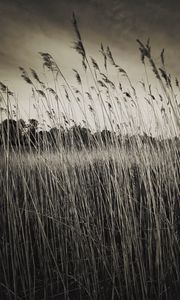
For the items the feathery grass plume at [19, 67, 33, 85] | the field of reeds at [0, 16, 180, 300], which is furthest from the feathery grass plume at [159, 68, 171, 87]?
the feathery grass plume at [19, 67, 33, 85]

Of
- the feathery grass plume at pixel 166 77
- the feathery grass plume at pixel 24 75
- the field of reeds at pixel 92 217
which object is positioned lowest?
the field of reeds at pixel 92 217

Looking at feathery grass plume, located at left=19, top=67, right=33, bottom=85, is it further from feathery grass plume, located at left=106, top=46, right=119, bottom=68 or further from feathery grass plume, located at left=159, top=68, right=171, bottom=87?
feathery grass plume, located at left=159, top=68, right=171, bottom=87

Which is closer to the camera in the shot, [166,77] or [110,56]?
[166,77]

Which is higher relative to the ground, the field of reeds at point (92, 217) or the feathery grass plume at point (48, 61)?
the feathery grass plume at point (48, 61)

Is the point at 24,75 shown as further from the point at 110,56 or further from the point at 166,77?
the point at 166,77

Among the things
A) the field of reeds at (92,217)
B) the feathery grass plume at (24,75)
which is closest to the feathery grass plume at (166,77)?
the field of reeds at (92,217)

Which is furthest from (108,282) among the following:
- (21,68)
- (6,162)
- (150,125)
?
(21,68)

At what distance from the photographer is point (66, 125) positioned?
2.14 meters

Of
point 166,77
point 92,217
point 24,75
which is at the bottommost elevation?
point 92,217

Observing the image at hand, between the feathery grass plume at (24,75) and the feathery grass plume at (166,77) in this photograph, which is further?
the feathery grass plume at (24,75)

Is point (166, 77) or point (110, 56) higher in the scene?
point (110, 56)

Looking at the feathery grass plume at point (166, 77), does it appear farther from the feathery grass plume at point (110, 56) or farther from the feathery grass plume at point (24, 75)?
the feathery grass plume at point (24, 75)

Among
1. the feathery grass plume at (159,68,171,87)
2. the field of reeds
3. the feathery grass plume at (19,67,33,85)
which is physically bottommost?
the field of reeds

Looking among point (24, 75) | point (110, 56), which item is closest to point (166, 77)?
point (110, 56)
